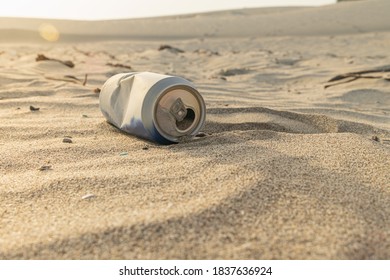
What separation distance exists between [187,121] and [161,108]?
0.52ft

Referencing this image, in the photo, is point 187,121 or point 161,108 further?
point 187,121

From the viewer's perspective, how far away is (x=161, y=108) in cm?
176

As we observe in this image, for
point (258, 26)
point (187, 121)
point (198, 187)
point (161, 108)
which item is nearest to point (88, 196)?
point (198, 187)

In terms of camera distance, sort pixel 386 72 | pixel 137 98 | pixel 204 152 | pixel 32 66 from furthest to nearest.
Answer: pixel 32 66
pixel 386 72
pixel 137 98
pixel 204 152

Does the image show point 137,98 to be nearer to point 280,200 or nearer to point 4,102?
point 280,200

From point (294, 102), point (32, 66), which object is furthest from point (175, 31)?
point (294, 102)

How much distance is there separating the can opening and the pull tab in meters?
0.05

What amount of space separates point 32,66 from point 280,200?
4119 mm

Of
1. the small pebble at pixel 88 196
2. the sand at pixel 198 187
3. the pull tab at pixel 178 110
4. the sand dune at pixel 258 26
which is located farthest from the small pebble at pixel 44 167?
the sand dune at pixel 258 26

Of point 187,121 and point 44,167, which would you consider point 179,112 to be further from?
point 44,167

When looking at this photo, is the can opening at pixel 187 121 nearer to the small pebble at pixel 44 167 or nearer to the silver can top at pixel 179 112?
the silver can top at pixel 179 112

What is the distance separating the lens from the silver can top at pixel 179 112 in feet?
5.79

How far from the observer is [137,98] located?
1812mm

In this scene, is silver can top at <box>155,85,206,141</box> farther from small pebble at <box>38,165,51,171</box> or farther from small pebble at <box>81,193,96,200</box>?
small pebble at <box>81,193,96,200</box>
